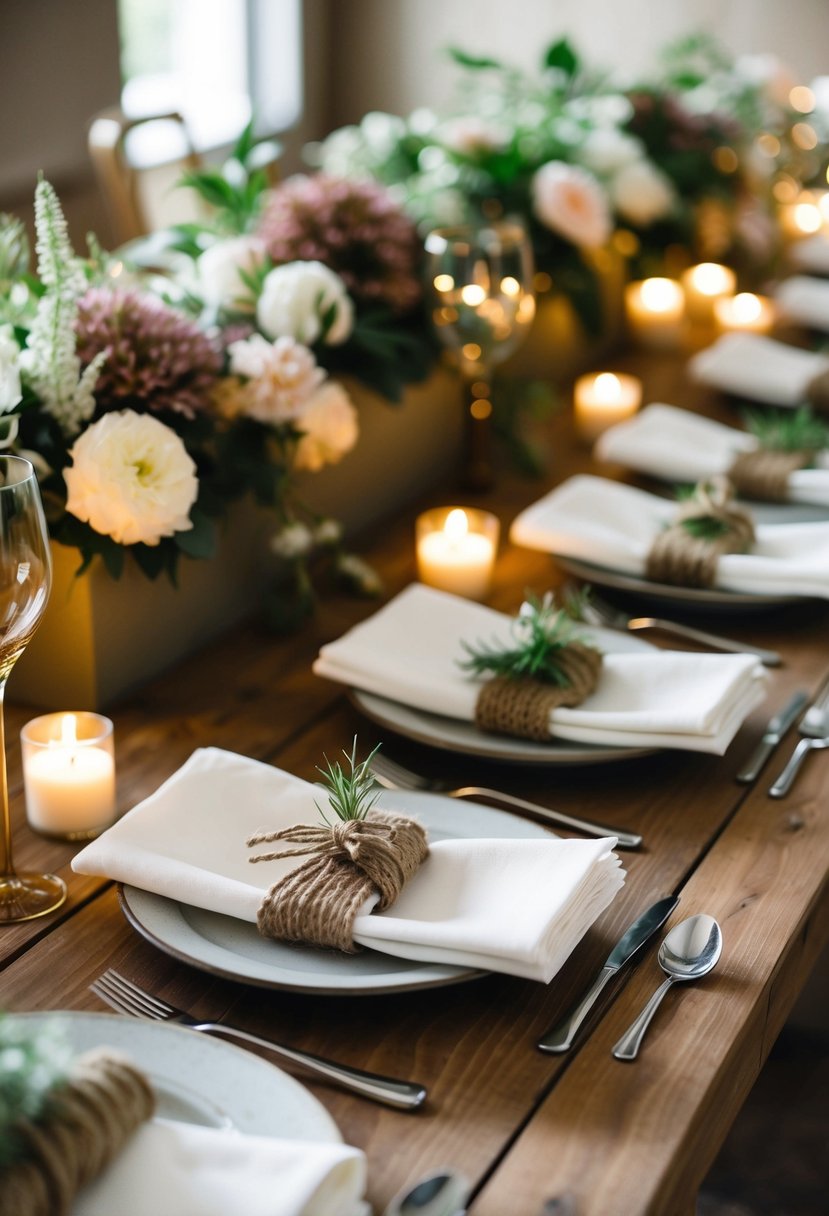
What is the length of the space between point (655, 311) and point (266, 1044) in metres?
1.84

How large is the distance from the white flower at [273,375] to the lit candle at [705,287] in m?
1.39

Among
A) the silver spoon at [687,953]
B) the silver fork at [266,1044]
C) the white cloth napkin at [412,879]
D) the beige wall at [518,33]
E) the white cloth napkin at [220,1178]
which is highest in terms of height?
the beige wall at [518,33]

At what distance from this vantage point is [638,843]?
1.13 metres

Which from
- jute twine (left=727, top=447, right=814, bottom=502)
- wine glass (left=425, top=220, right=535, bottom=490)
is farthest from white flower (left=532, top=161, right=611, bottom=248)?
jute twine (left=727, top=447, right=814, bottom=502)

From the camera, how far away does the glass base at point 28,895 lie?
1029 millimetres

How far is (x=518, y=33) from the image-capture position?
15.8ft

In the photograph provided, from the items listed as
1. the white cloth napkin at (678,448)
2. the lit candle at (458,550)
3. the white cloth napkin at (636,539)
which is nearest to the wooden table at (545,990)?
the white cloth napkin at (636,539)

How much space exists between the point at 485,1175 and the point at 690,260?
2.11 meters

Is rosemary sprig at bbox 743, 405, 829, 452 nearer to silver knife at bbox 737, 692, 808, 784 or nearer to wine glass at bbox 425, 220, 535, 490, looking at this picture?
wine glass at bbox 425, 220, 535, 490

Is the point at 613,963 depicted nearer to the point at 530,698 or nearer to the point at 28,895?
the point at 530,698

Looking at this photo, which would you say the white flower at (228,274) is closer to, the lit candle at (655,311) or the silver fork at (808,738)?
the silver fork at (808,738)

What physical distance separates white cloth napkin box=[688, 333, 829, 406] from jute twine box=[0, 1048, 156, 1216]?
1.72m

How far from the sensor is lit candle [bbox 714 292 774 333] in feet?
8.38

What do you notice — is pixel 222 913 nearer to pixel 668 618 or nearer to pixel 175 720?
pixel 175 720
